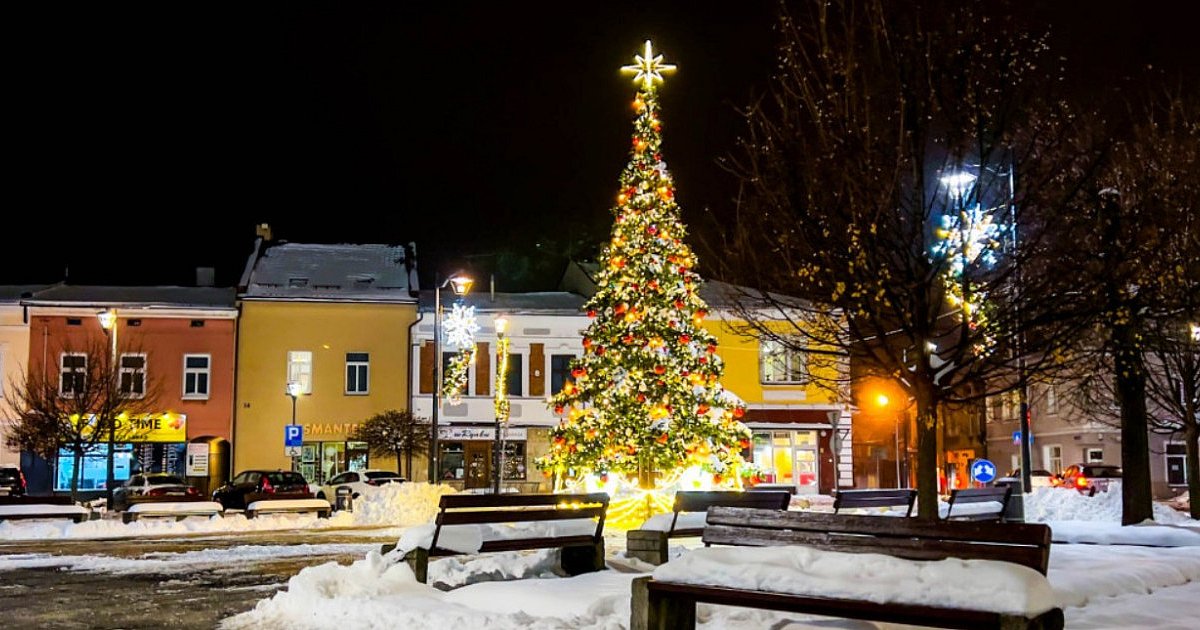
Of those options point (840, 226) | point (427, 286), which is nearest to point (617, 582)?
point (840, 226)

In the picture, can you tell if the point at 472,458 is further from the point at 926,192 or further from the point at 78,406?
the point at 926,192

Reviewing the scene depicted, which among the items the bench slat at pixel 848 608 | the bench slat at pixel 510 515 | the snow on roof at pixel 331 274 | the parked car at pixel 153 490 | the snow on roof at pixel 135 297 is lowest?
the parked car at pixel 153 490

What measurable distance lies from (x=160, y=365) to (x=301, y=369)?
5212 millimetres

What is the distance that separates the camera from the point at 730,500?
1538 cm

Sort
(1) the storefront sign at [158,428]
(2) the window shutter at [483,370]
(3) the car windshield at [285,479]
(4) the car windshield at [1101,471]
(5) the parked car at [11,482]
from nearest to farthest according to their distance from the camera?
(3) the car windshield at [285,479] < (5) the parked car at [11,482] < (1) the storefront sign at [158,428] < (4) the car windshield at [1101,471] < (2) the window shutter at [483,370]

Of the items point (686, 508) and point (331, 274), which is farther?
point (331, 274)

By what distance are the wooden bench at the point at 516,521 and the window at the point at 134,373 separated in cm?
3168

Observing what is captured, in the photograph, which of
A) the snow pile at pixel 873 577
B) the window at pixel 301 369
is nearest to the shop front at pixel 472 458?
the window at pixel 301 369

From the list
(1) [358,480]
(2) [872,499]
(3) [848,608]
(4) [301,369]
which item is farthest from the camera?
Answer: (4) [301,369]

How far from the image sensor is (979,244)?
14.4 meters

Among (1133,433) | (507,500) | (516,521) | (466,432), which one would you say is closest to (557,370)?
(466,432)

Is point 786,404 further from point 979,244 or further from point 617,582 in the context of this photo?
point 617,582

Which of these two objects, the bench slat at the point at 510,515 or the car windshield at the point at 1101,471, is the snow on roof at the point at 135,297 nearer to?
the car windshield at the point at 1101,471

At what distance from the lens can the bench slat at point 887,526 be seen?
741 centimetres
